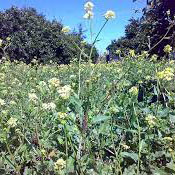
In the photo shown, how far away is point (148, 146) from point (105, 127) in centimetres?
19

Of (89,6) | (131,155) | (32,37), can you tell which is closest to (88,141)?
(131,155)

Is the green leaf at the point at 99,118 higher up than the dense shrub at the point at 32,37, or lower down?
lower down

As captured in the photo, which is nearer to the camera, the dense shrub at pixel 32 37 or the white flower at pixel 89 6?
the white flower at pixel 89 6

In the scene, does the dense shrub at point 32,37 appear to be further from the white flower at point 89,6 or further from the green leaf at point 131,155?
the green leaf at point 131,155

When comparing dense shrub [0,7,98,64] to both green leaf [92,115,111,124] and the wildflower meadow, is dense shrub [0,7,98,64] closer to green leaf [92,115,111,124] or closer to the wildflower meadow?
the wildflower meadow

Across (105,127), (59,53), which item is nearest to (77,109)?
(105,127)

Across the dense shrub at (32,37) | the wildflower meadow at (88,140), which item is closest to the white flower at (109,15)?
the wildflower meadow at (88,140)

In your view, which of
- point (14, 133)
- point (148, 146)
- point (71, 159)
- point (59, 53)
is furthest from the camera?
point (59, 53)

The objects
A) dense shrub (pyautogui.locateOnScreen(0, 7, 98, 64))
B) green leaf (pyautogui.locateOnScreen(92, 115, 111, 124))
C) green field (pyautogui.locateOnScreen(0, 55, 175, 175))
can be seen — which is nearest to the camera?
green field (pyautogui.locateOnScreen(0, 55, 175, 175))

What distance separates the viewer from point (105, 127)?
6.18 feet

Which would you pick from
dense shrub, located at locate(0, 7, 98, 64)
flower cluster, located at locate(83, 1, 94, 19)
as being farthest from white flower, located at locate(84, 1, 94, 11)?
dense shrub, located at locate(0, 7, 98, 64)

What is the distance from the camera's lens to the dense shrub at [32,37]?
19250mm

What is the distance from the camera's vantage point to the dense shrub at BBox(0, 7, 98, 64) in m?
19.2

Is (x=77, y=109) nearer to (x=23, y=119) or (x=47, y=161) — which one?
(x=47, y=161)
